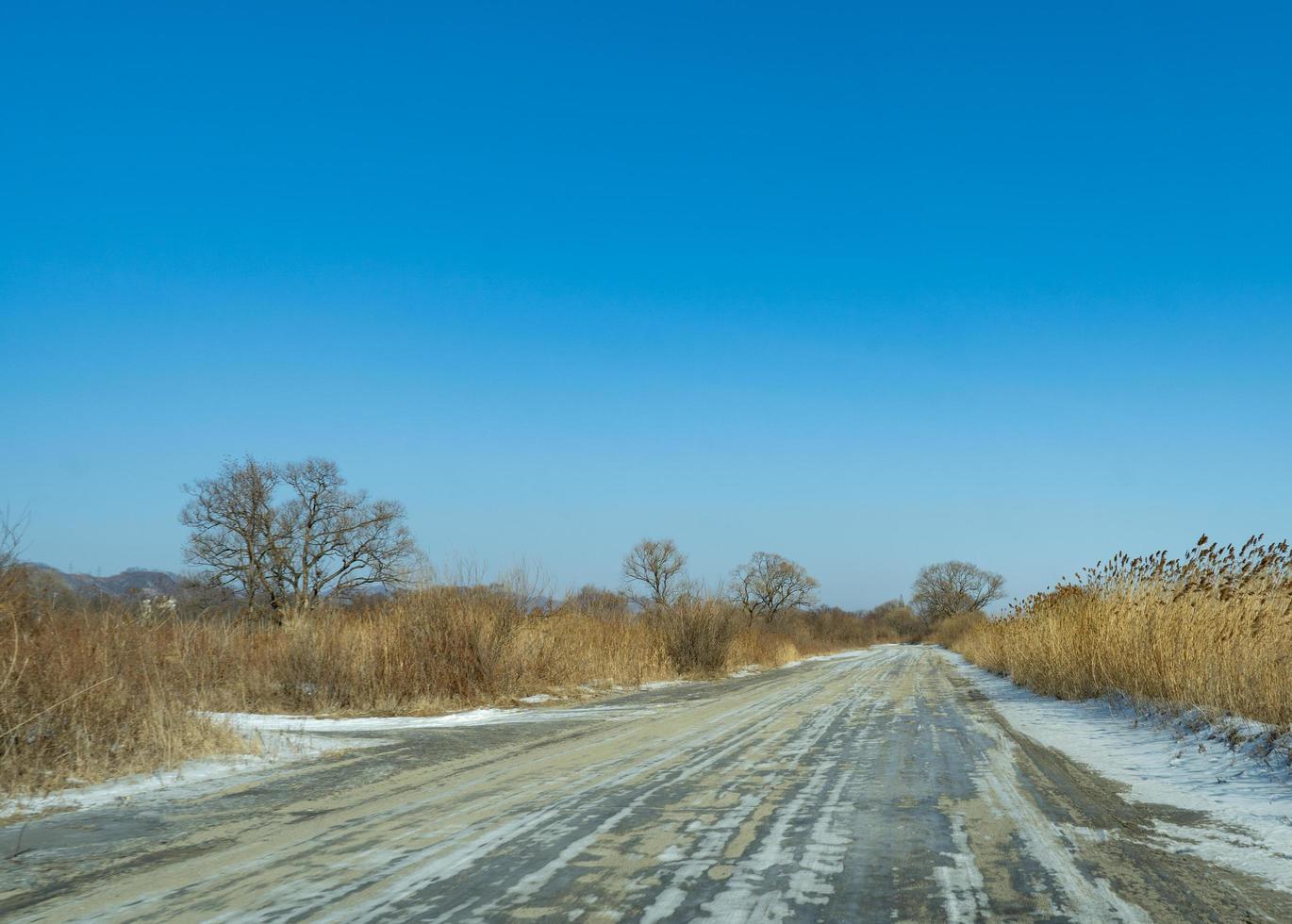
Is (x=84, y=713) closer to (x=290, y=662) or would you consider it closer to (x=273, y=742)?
(x=273, y=742)

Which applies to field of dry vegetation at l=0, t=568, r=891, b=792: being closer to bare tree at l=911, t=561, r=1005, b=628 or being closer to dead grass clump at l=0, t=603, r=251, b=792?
dead grass clump at l=0, t=603, r=251, b=792

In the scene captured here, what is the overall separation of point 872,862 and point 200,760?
5.69m

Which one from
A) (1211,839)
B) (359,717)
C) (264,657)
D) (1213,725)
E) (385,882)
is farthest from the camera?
(264,657)

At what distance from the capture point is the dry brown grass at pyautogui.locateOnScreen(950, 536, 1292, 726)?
7.33 metres

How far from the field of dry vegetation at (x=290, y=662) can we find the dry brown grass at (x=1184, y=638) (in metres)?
8.74

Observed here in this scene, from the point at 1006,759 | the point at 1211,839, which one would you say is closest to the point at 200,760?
the point at 1006,759

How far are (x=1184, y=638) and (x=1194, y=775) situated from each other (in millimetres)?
4091

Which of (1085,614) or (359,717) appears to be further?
(1085,614)

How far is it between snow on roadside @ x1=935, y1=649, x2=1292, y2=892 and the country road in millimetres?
174

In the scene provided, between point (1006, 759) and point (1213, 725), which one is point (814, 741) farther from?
point (1213, 725)

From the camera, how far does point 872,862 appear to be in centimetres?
355

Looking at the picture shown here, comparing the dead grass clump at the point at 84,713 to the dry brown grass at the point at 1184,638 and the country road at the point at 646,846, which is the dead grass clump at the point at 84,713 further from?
the dry brown grass at the point at 1184,638

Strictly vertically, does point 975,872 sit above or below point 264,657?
below

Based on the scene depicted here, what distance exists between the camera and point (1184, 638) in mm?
9148
